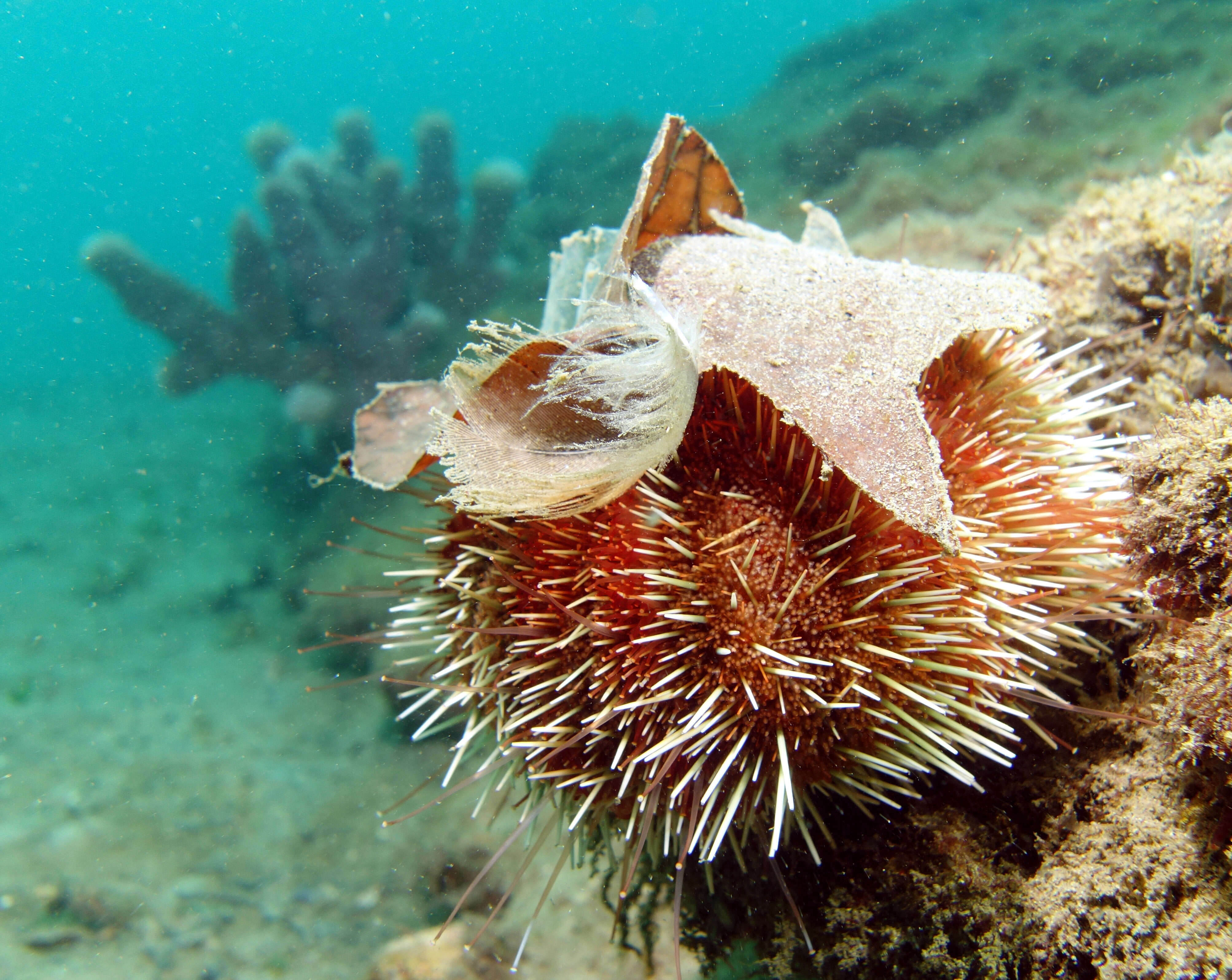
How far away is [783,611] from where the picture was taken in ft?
4.80

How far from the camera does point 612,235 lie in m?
2.74

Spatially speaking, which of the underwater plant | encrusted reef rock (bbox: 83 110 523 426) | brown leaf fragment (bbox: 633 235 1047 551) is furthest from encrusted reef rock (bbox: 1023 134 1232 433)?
encrusted reef rock (bbox: 83 110 523 426)

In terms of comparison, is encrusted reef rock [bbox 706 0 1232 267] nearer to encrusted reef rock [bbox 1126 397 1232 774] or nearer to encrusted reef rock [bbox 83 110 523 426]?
encrusted reef rock [bbox 1126 397 1232 774]

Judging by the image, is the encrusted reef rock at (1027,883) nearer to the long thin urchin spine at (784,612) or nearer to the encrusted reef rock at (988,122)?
the long thin urchin spine at (784,612)

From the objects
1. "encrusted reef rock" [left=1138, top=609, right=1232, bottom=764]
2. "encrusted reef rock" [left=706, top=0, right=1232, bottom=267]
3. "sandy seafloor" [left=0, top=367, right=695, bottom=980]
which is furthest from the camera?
"encrusted reef rock" [left=706, top=0, right=1232, bottom=267]

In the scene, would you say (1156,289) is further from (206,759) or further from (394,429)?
(206,759)

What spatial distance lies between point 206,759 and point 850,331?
18.1 ft

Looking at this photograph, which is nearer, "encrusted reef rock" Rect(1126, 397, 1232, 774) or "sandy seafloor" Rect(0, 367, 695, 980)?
"encrusted reef rock" Rect(1126, 397, 1232, 774)

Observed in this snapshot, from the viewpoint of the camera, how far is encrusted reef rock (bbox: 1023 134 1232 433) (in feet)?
7.50

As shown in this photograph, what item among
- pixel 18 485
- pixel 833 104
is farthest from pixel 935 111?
pixel 18 485

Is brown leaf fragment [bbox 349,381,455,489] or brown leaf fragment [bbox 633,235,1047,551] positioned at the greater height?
brown leaf fragment [bbox 349,381,455,489]

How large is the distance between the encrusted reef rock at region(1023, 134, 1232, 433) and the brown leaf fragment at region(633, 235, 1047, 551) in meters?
1.11

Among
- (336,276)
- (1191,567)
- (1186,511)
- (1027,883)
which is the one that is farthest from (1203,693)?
(336,276)

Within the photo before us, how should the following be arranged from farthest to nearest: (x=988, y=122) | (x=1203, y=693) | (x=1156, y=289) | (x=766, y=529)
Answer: (x=988, y=122) < (x=1156, y=289) < (x=766, y=529) < (x=1203, y=693)
